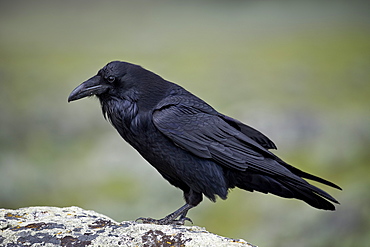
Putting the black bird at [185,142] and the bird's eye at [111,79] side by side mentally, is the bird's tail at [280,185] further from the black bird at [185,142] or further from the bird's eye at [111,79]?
the bird's eye at [111,79]

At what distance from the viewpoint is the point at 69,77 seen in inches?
276

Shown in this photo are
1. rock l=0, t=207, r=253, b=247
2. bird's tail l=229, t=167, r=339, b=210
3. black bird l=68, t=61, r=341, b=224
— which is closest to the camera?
rock l=0, t=207, r=253, b=247

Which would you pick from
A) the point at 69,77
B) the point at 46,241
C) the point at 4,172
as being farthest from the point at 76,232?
the point at 69,77

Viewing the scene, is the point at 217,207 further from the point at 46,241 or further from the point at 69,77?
the point at 46,241

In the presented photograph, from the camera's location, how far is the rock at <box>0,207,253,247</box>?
8.98 ft

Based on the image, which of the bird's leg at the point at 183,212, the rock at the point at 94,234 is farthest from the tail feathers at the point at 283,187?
the rock at the point at 94,234

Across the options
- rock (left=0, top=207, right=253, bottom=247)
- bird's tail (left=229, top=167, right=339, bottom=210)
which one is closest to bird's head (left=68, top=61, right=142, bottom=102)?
rock (left=0, top=207, right=253, bottom=247)

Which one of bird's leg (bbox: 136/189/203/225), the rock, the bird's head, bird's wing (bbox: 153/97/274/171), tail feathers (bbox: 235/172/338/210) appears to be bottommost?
the rock

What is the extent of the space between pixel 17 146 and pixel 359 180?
4.26 m

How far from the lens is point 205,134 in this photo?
338 cm

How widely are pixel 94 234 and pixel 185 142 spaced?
2.67 ft

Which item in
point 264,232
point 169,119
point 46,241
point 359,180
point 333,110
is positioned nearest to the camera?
point 46,241

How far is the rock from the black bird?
15.7 inches

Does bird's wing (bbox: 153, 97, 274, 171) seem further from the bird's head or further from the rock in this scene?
the rock
